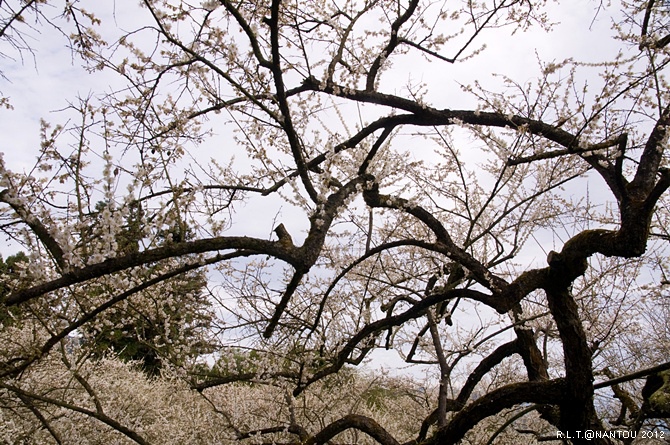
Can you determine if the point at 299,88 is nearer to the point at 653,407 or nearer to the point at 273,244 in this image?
the point at 273,244

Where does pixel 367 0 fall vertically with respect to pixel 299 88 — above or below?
above

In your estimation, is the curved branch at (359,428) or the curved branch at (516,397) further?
the curved branch at (359,428)

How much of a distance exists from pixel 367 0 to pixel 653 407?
409 cm

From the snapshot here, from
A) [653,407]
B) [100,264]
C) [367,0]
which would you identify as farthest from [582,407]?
[367,0]

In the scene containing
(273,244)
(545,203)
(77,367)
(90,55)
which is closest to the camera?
(273,244)

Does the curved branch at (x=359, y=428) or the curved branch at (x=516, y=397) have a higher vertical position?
the curved branch at (x=516, y=397)

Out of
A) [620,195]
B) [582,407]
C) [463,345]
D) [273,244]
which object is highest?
[620,195]

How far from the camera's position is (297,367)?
4.31m

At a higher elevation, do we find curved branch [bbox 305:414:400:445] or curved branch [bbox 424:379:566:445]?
curved branch [bbox 424:379:566:445]

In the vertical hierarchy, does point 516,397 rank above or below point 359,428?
above

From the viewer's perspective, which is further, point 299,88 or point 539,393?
point 299,88

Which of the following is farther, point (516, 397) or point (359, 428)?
point (359, 428)

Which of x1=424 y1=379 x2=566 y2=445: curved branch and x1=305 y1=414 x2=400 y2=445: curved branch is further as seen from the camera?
x1=305 y1=414 x2=400 y2=445: curved branch

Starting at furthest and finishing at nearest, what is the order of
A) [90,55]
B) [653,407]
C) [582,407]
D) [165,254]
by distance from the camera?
[653,407]
[582,407]
[90,55]
[165,254]
